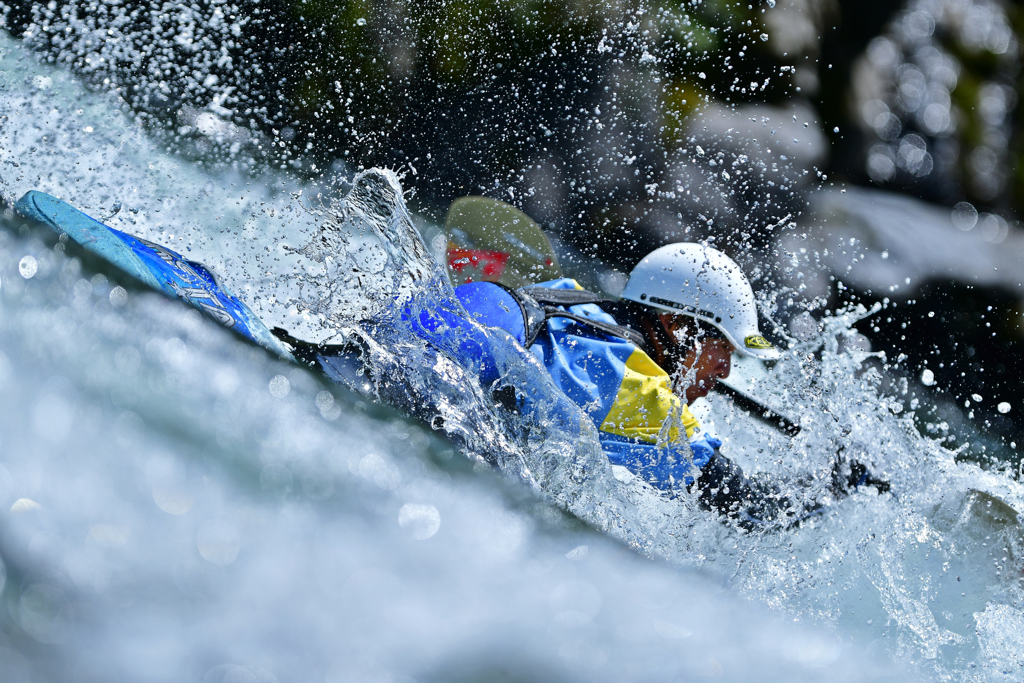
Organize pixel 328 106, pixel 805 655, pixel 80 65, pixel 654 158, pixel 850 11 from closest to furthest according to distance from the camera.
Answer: pixel 805 655, pixel 80 65, pixel 328 106, pixel 654 158, pixel 850 11

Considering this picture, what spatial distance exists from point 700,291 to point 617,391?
15.9 inches

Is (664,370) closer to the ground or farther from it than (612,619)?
closer to the ground

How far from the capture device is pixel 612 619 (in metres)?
0.37

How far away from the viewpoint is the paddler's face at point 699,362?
134cm

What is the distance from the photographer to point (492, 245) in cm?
162

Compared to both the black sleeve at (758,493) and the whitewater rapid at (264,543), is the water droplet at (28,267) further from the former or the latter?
the black sleeve at (758,493)

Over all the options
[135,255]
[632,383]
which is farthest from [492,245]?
[135,255]

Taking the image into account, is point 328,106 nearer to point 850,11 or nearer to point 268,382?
point 268,382

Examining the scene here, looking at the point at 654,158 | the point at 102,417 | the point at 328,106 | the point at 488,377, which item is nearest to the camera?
the point at 102,417

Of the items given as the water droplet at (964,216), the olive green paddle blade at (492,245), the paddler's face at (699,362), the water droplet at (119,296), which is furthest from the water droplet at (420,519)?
the water droplet at (964,216)

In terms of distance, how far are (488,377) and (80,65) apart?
121 centimetres

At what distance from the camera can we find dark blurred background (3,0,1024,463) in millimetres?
1738

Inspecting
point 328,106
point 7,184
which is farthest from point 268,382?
point 328,106

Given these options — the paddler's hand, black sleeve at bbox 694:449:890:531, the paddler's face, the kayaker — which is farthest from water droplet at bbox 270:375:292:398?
the paddler's hand
